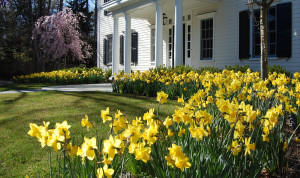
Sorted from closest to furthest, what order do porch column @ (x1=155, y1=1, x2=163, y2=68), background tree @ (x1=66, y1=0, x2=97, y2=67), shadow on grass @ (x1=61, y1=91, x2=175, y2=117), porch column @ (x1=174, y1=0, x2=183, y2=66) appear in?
shadow on grass @ (x1=61, y1=91, x2=175, y2=117) < porch column @ (x1=174, y1=0, x2=183, y2=66) < porch column @ (x1=155, y1=1, x2=163, y2=68) < background tree @ (x1=66, y1=0, x2=97, y2=67)

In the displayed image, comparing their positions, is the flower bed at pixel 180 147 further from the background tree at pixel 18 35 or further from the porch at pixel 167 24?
the background tree at pixel 18 35

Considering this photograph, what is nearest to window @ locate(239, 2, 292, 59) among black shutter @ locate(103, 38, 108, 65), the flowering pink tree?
black shutter @ locate(103, 38, 108, 65)

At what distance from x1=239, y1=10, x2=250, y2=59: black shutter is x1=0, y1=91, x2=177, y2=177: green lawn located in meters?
4.82

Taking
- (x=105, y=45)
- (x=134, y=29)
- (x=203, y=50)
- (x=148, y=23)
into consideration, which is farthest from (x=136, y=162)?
(x=105, y=45)

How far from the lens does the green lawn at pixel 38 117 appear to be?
274cm

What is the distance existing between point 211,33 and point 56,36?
11.7 meters

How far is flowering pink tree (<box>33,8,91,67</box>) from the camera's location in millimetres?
18203

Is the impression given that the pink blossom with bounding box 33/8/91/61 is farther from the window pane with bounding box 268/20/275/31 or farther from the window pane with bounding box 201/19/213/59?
the window pane with bounding box 268/20/275/31

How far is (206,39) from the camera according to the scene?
11.1 m

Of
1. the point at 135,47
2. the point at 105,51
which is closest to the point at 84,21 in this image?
the point at 105,51

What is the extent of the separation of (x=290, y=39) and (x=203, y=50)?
144 inches

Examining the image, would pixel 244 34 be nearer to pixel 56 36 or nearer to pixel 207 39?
pixel 207 39

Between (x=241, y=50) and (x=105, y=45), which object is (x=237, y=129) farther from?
(x=105, y=45)

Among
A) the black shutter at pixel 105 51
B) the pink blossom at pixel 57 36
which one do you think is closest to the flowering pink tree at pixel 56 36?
the pink blossom at pixel 57 36
